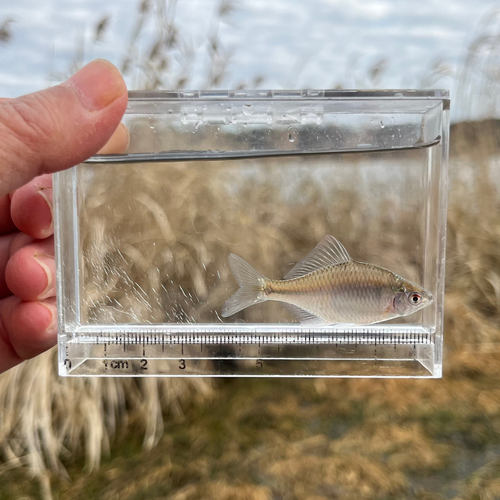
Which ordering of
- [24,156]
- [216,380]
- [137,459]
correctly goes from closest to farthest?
1. [24,156]
2. [137,459]
3. [216,380]

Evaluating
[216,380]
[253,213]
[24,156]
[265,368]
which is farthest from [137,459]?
[24,156]

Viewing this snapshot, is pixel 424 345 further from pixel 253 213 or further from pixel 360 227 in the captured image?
pixel 253 213

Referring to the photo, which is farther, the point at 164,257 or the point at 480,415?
the point at 480,415

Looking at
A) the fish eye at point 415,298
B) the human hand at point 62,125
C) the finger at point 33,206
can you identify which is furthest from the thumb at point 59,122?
the fish eye at point 415,298

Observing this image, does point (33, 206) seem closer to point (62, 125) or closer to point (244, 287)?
point (62, 125)

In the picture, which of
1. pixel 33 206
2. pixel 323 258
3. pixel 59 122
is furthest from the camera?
pixel 33 206

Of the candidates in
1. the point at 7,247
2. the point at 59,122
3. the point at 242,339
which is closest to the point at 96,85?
the point at 59,122

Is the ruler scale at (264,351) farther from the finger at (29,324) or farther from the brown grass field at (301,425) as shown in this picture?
the brown grass field at (301,425)
